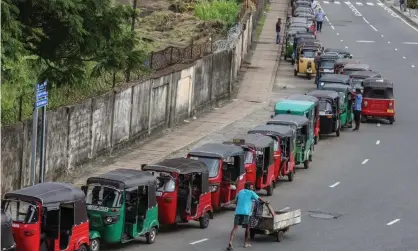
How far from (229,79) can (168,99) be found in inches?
405

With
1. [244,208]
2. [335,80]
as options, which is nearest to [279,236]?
[244,208]

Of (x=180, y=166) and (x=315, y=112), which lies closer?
(x=180, y=166)

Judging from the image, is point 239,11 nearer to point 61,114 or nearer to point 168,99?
point 168,99

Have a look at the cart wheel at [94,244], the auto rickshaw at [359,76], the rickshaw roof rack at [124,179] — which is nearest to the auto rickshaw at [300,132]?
the rickshaw roof rack at [124,179]

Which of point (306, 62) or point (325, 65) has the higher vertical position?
point (325, 65)

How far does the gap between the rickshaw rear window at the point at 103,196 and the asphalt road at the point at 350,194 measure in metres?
1.27

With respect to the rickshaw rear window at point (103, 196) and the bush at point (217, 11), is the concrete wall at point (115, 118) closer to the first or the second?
the rickshaw rear window at point (103, 196)

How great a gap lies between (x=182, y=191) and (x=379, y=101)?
77.8 ft

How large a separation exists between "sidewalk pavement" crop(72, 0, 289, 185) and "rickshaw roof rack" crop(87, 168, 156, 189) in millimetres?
6140

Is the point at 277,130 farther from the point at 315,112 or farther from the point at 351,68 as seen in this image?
the point at 351,68

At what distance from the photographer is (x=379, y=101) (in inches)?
1923

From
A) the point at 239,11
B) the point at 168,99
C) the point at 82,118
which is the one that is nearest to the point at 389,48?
the point at 239,11

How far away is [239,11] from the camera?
64000mm

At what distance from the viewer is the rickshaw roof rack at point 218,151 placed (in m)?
28.9
